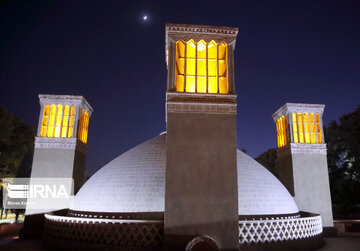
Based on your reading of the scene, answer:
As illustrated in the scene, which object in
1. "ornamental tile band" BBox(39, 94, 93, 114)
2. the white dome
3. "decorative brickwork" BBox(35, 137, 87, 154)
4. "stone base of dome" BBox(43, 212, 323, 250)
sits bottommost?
"stone base of dome" BBox(43, 212, 323, 250)

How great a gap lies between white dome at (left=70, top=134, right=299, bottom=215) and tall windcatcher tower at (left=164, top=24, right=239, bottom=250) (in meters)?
3.66

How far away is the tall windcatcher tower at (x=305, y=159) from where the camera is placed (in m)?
19.4

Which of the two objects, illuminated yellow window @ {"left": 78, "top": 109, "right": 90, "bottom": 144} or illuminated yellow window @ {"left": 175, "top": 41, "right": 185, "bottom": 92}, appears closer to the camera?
illuminated yellow window @ {"left": 175, "top": 41, "right": 185, "bottom": 92}

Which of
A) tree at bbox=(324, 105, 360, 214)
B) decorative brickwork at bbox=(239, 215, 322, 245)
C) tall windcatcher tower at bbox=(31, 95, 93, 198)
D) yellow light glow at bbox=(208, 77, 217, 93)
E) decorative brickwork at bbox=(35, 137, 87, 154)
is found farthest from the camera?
tree at bbox=(324, 105, 360, 214)

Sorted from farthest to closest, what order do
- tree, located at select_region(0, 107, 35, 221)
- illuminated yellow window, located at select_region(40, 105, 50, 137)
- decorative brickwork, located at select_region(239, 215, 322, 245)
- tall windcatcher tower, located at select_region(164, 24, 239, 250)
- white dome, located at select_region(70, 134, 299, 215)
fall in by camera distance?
1. tree, located at select_region(0, 107, 35, 221)
2. illuminated yellow window, located at select_region(40, 105, 50, 137)
3. white dome, located at select_region(70, 134, 299, 215)
4. decorative brickwork, located at select_region(239, 215, 322, 245)
5. tall windcatcher tower, located at select_region(164, 24, 239, 250)

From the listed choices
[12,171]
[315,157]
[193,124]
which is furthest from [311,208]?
[12,171]

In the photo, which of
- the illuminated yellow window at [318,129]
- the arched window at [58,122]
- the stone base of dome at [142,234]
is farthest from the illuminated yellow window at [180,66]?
the illuminated yellow window at [318,129]

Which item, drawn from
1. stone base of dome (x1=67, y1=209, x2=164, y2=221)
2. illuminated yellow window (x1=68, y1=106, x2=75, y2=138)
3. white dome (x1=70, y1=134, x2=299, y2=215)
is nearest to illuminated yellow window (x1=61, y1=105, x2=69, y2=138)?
illuminated yellow window (x1=68, y1=106, x2=75, y2=138)

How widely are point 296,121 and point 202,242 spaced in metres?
15.5

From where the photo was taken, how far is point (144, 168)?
569 inches

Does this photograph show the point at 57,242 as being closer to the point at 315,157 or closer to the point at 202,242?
the point at 202,242

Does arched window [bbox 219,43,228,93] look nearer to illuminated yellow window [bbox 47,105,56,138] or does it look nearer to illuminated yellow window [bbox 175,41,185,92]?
illuminated yellow window [bbox 175,41,185,92]

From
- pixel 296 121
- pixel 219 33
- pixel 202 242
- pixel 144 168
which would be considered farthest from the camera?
pixel 296 121

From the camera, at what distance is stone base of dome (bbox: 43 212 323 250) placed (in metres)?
10.7
